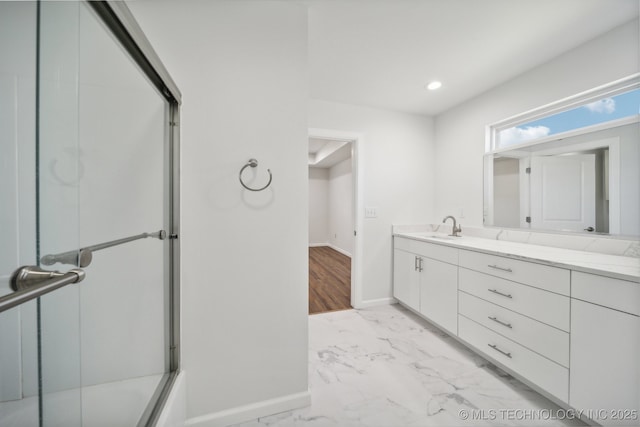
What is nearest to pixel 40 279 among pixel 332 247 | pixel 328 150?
pixel 328 150

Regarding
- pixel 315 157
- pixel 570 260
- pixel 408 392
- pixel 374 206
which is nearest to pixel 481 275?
pixel 570 260

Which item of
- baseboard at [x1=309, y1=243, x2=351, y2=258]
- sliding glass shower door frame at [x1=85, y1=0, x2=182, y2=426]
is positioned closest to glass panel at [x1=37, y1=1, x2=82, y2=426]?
sliding glass shower door frame at [x1=85, y1=0, x2=182, y2=426]

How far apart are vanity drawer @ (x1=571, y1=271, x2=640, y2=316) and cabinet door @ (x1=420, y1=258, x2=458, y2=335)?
0.77 m

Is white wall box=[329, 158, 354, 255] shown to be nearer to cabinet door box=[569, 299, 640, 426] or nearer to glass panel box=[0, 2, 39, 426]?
cabinet door box=[569, 299, 640, 426]

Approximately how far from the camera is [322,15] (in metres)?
1.41

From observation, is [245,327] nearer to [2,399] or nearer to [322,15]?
[2,399]

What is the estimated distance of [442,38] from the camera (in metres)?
1.60

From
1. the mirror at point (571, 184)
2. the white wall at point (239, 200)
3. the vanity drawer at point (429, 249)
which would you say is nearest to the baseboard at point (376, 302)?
the vanity drawer at point (429, 249)

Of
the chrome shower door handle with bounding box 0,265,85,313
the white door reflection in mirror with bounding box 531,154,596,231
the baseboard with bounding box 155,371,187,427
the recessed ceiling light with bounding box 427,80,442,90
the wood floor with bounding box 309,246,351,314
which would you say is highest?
the recessed ceiling light with bounding box 427,80,442,90

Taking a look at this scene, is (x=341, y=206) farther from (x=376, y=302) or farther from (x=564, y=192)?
(x=564, y=192)

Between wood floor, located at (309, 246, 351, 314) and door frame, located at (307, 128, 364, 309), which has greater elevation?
door frame, located at (307, 128, 364, 309)

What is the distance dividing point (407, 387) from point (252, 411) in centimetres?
94

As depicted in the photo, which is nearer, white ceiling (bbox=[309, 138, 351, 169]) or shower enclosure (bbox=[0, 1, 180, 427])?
shower enclosure (bbox=[0, 1, 180, 427])

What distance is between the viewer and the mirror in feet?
4.78
